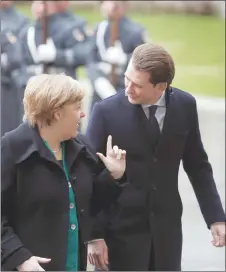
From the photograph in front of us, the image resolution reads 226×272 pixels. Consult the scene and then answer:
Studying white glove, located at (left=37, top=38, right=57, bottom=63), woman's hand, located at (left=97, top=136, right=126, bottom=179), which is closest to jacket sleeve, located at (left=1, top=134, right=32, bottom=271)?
woman's hand, located at (left=97, top=136, right=126, bottom=179)

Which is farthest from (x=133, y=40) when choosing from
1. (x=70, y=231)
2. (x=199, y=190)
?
(x=70, y=231)

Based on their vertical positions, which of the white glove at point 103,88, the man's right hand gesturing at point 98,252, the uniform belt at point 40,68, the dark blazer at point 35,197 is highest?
the uniform belt at point 40,68

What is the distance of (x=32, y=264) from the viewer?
11.3 ft

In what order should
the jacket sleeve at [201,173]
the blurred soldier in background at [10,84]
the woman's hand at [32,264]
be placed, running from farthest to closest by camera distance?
the blurred soldier in background at [10,84] < the jacket sleeve at [201,173] < the woman's hand at [32,264]

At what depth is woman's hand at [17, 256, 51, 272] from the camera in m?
3.43

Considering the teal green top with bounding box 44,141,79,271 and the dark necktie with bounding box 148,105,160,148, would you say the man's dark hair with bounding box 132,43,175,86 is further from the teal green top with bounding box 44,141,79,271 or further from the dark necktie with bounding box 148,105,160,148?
the teal green top with bounding box 44,141,79,271

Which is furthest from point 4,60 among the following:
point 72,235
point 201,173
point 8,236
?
point 8,236

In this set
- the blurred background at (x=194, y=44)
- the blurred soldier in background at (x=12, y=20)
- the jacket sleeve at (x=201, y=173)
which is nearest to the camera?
the jacket sleeve at (x=201, y=173)

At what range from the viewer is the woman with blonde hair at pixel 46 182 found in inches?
136

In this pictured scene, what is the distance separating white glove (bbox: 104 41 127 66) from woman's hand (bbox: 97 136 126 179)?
17.6 ft

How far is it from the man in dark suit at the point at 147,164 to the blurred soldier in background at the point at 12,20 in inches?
224

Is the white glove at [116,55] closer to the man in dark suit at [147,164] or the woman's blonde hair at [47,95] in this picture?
the man in dark suit at [147,164]

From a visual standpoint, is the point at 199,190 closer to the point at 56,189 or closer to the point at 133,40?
the point at 56,189

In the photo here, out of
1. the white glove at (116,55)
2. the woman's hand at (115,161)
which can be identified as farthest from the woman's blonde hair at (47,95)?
the white glove at (116,55)
